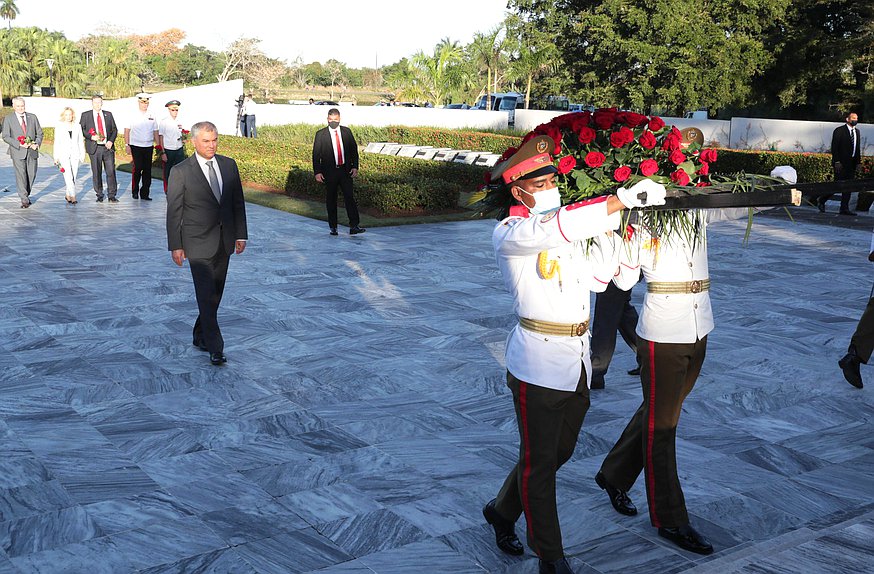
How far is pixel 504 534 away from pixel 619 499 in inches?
28.7

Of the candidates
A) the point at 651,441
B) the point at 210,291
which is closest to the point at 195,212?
the point at 210,291

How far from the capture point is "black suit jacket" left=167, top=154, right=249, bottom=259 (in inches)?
268

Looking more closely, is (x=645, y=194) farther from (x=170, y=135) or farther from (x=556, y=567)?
(x=170, y=135)

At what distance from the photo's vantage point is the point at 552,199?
3668 millimetres

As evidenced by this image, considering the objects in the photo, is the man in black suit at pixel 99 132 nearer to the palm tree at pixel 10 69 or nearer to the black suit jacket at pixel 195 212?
the black suit jacket at pixel 195 212

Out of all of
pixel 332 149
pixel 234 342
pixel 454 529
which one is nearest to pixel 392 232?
pixel 332 149

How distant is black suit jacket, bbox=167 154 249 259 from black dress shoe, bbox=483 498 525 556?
11.9ft

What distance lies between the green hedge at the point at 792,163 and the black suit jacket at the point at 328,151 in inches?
394

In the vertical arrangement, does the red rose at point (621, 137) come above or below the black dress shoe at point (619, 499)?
above

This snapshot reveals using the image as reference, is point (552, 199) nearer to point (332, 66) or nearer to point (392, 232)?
point (392, 232)

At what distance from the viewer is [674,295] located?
4180 mm

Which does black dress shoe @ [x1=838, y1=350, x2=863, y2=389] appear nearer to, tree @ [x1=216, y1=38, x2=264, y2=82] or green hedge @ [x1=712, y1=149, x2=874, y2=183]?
green hedge @ [x1=712, y1=149, x2=874, y2=183]

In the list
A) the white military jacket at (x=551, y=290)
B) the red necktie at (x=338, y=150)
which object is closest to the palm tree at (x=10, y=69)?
the red necktie at (x=338, y=150)

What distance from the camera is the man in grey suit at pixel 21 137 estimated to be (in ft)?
45.5
